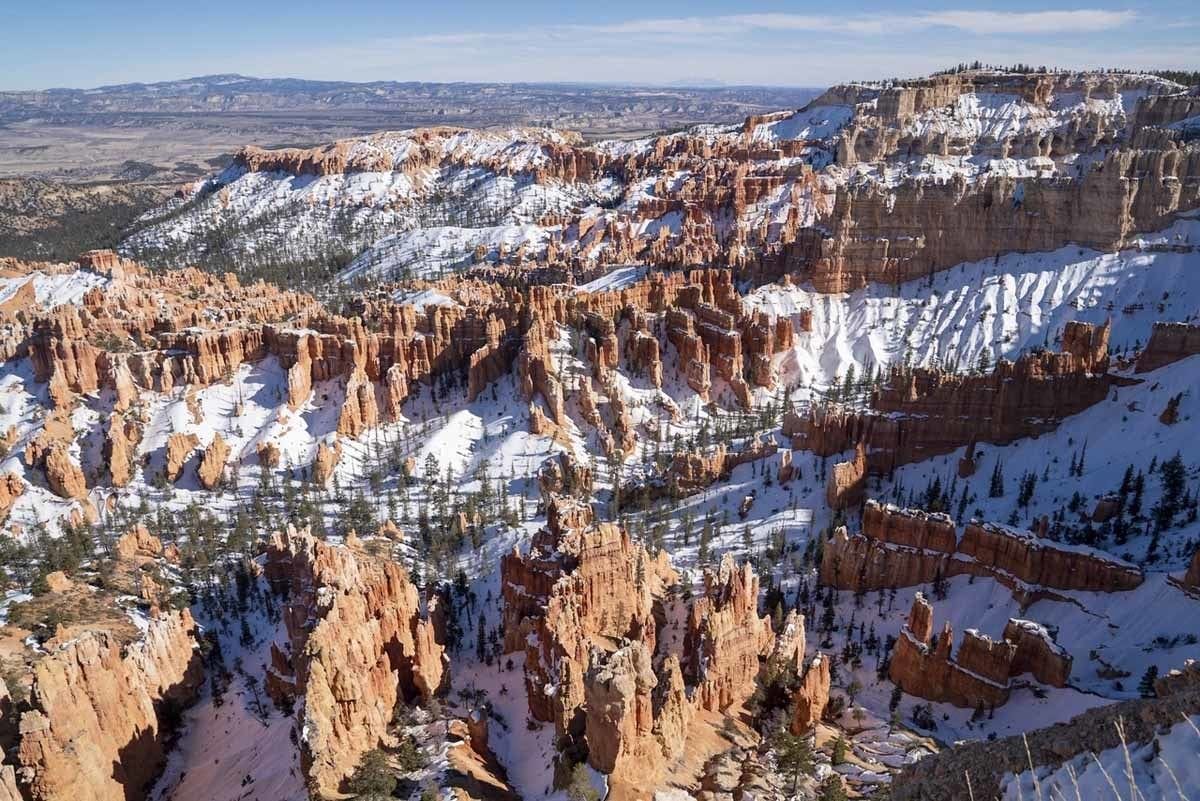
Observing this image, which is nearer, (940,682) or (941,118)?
(940,682)

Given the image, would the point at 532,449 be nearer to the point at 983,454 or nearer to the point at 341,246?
the point at 983,454

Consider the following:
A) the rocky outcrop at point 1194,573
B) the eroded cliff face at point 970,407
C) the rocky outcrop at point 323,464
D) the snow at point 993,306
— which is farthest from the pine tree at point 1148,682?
the rocky outcrop at point 323,464

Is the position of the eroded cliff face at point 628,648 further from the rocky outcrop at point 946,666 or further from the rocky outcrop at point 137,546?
the rocky outcrop at point 137,546

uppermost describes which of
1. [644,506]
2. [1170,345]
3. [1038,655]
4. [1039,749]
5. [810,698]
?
[1170,345]

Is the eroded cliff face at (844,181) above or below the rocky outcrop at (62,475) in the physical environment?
above

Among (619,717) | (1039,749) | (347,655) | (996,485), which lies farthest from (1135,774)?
(996,485)

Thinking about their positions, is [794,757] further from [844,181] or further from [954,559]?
[844,181]

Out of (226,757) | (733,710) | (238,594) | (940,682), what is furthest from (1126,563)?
(238,594)
